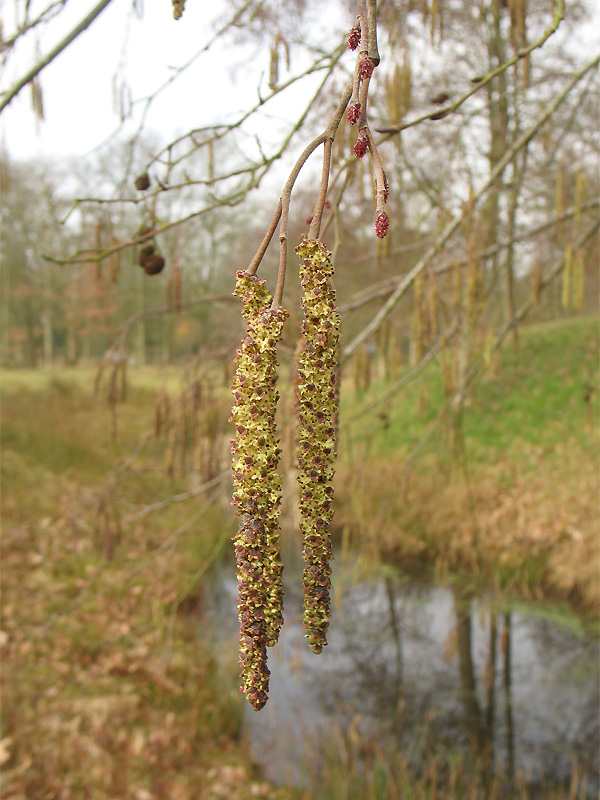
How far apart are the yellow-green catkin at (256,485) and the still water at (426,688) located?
3589mm

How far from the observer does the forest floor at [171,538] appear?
272 cm

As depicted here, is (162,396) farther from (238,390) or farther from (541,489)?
(541,489)

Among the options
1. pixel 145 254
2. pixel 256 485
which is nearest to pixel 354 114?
pixel 256 485

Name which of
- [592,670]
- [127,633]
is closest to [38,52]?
[127,633]

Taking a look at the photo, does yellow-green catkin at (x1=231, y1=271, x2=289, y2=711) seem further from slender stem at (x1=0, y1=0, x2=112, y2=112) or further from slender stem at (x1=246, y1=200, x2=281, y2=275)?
slender stem at (x1=0, y1=0, x2=112, y2=112)

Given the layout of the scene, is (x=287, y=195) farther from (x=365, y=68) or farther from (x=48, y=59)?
(x=48, y=59)

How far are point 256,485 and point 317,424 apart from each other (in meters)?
0.07

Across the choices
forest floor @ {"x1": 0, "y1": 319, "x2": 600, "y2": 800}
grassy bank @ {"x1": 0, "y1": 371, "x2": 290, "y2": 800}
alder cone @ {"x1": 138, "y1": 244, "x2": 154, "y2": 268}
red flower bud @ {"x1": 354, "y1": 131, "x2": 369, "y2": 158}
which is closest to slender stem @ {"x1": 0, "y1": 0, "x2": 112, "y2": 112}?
alder cone @ {"x1": 138, "y1": 244, "x2": 154, "y2": 268}

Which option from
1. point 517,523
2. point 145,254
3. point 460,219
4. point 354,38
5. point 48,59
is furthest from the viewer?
point 517,523

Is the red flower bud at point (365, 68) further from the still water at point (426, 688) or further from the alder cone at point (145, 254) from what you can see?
the still water at point (426, 688)

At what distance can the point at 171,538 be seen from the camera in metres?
2.17

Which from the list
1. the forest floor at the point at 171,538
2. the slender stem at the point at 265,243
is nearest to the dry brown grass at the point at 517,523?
the forest floor at the point at 171,538

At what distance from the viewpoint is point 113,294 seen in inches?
453

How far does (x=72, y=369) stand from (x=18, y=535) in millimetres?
11408
